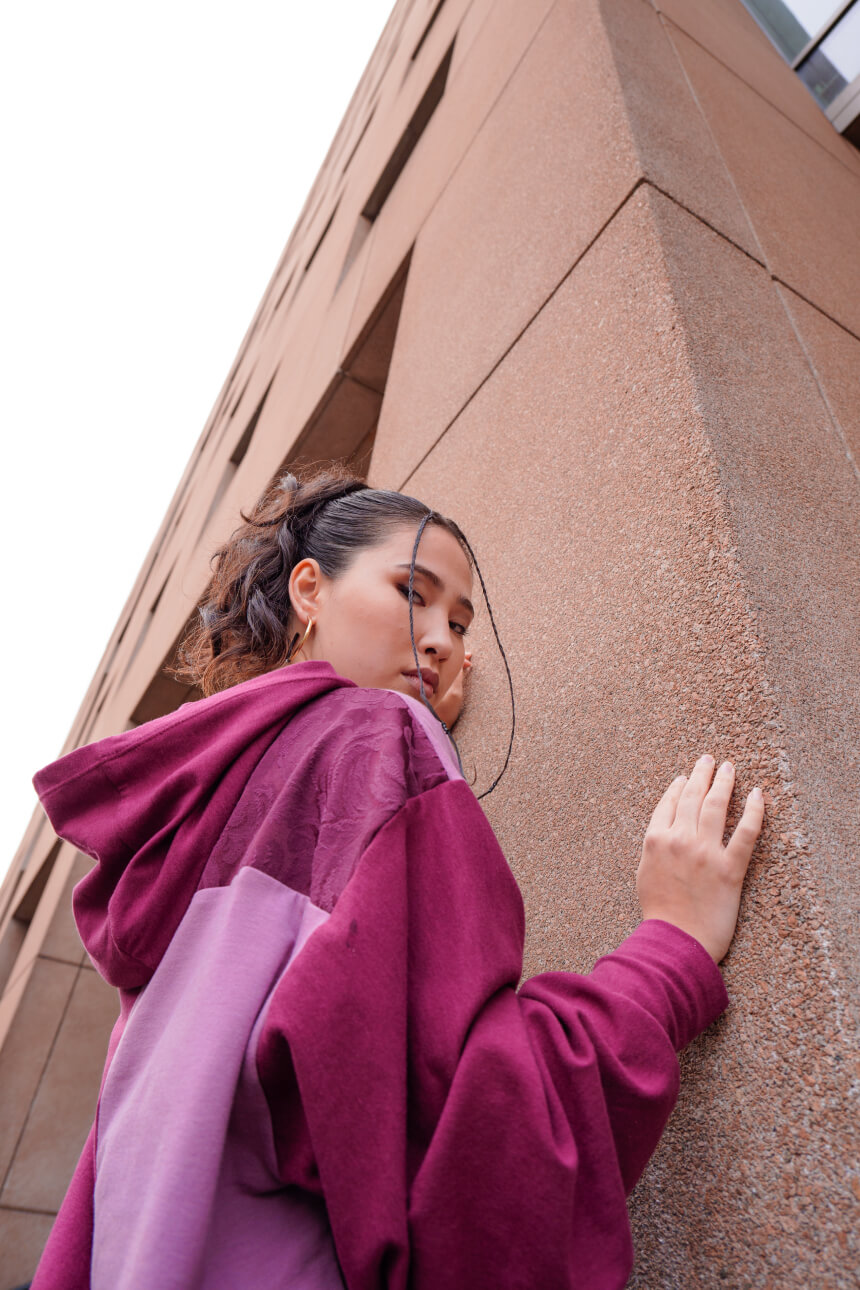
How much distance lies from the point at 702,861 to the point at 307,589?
0.95m

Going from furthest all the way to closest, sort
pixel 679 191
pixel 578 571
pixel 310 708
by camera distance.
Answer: pixel 679 191, pixel 578 571, pixel 310 708

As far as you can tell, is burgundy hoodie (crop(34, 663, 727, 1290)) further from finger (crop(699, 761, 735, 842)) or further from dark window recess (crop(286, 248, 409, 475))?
dark window recess (crop(286, 248, 409, 475))

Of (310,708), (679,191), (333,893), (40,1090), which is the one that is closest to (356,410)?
(679,191)

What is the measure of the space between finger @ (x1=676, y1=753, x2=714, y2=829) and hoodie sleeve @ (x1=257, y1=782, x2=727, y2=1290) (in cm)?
32

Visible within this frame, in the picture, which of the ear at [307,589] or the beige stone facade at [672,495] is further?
the ear at [307,589]

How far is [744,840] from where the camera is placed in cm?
112

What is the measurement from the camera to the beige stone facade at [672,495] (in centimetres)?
101

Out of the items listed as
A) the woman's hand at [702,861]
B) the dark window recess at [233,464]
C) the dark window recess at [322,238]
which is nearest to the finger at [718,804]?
the woman's hand at [702,861]

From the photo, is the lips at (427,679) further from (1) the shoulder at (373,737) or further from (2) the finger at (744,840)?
(2) the finger at (744,840)

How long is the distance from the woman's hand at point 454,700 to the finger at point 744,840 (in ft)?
3.08

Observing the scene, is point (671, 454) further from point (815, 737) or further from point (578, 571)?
point (815, 737)

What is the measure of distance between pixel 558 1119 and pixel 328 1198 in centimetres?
22

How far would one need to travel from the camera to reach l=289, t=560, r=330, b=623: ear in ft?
5.50

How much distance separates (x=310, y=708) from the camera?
46.5 inches
